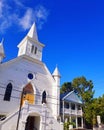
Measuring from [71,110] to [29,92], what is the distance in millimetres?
10964

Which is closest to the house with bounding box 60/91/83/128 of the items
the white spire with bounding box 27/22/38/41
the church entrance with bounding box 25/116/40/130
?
the church entrance with bounding box 25/116/40/130

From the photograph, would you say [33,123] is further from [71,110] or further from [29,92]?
[71,110]

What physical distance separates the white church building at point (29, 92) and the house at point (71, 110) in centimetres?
338

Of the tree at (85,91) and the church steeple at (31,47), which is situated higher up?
the church steeple at (31,47)

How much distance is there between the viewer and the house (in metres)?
30.2

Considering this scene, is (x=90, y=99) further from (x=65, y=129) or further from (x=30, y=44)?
(x=30, y=44)

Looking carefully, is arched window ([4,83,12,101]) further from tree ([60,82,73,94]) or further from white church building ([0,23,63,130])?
tree ([60,82,73,94])

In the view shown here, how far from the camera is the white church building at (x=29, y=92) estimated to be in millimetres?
21453

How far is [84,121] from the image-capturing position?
1331 inches

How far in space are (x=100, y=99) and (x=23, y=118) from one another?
1762cm

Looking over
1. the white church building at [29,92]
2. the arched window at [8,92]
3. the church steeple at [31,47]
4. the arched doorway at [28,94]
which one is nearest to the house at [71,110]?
the white church building at [29,92]

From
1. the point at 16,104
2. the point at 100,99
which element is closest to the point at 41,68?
the point at 16,104

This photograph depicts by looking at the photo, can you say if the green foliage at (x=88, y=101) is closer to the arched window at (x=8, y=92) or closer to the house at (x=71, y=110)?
the house at (x=71, y=110)

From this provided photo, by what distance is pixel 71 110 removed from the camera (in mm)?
31656
